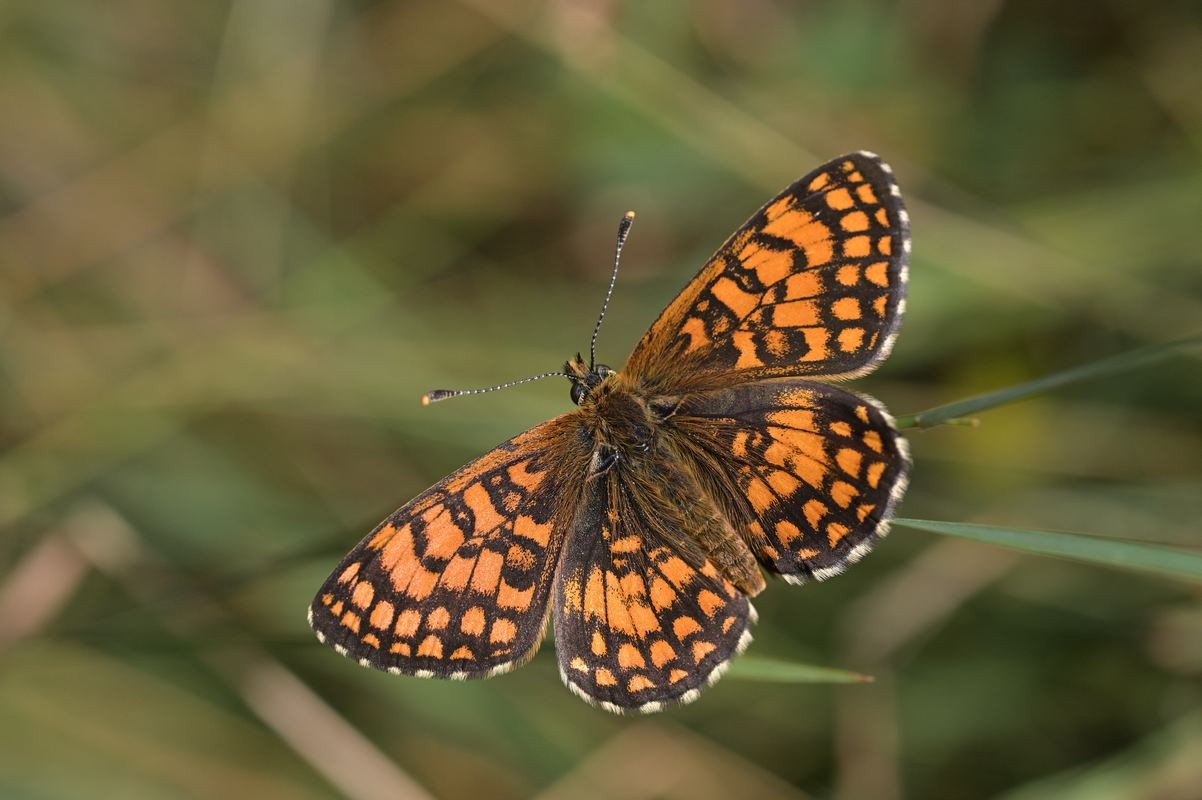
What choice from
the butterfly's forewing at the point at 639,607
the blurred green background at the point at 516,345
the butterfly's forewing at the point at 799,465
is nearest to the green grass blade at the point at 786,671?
the butterfly's forewing at the point at 639,607

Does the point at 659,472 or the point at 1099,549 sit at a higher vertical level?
the point at 659,472

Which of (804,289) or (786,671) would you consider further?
(804,289)

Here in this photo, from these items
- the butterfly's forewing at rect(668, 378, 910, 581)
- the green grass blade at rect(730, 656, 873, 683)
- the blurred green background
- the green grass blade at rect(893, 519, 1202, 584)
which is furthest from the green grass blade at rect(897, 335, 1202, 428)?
the blurred green background

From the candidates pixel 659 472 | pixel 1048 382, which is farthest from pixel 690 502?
pixel 1048 382

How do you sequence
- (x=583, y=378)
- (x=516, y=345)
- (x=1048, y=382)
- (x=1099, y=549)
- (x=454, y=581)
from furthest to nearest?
(x=516, y=345) → (x=583, y=378) → (x=454, y=581) → (x=1048, y=382) → (x=1099, y=549)

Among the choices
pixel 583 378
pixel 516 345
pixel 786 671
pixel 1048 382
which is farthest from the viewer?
pixel 516 345

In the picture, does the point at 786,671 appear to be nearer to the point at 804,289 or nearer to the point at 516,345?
the point at 804,289
